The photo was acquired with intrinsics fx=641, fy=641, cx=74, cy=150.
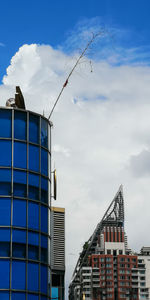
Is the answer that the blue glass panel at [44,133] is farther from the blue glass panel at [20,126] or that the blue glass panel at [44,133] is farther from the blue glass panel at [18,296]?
the blue glass panel at [18,296]

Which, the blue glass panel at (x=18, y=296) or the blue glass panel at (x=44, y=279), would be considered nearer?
the blue glass panel at (x=18, y=296)

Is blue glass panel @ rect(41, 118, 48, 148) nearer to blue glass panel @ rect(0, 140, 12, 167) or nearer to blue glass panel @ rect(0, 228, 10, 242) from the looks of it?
blue glass panel @ rect(0, 140, 12, 167)

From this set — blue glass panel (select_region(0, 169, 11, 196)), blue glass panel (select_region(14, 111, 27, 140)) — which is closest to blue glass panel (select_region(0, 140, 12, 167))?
blue glass panel (select_region(0, 169, 11, 196))

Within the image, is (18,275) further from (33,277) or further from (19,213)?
(19,213)

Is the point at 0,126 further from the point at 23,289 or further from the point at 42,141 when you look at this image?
the point at 23,289

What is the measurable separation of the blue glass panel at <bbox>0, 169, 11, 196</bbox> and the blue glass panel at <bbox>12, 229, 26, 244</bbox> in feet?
10.1

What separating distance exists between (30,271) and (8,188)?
6702 millimetres

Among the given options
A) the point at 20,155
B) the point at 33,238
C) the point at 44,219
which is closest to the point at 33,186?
the point at 20,155

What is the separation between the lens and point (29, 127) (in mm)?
53281

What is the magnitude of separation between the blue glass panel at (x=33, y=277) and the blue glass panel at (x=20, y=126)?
10.4m

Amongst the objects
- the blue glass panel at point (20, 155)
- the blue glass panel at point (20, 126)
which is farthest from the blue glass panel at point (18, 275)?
the blue glass panel at point (20, 126)

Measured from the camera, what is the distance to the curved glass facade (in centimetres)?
4884

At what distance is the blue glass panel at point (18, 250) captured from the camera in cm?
4916

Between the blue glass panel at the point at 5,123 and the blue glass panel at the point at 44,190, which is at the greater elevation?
the blue glass panel at the point at 5,123
